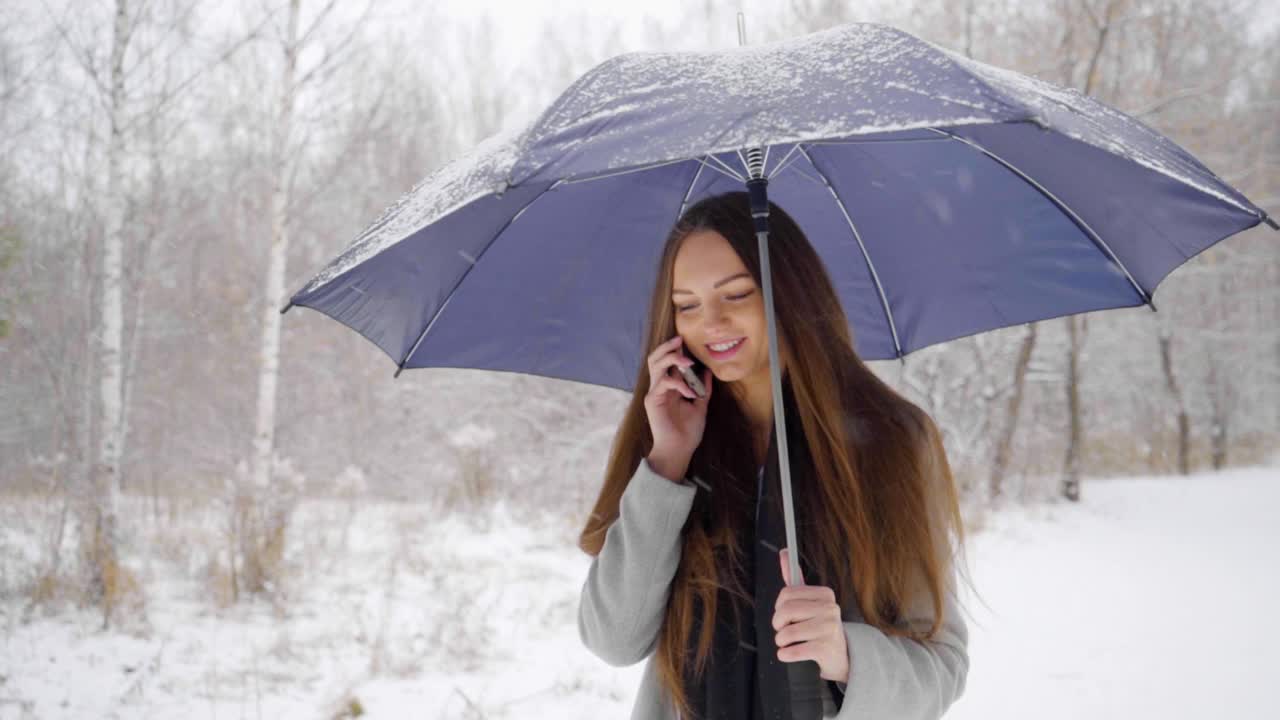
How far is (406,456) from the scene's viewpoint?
16.0 meters

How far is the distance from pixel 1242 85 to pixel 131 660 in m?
15.1

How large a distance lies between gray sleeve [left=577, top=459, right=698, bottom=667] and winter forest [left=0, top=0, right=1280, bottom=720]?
0.75 meters

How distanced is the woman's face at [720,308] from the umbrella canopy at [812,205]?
0.68 ft

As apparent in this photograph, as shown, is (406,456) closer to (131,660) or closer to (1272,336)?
(131,660)

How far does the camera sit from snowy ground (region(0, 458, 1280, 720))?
150 inches

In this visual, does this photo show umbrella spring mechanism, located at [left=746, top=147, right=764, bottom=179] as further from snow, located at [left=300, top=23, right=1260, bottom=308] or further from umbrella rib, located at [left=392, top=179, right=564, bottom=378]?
umbrella rib, located at [left=392, top=179, right=564, bottom=378]

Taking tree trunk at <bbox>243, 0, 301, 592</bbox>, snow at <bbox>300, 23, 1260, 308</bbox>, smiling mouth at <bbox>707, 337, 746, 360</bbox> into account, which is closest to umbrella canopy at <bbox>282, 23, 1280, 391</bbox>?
snow at <bbox>300, 23, 1260, 308</bbox>

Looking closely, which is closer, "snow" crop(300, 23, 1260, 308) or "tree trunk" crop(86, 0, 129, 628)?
"snow" crop(300, 23, 1260, 308)

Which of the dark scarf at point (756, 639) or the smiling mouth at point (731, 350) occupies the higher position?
the smiling mouth at point (731, 350)

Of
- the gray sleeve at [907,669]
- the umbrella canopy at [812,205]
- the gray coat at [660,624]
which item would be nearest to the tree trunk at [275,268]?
the umbrella canopy at [812,205]

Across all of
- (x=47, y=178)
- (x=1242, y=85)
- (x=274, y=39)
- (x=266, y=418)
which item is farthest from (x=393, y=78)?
(x=1242, y=85)

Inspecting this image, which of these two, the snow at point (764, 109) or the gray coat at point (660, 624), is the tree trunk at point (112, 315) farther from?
the snow at point (764, 109)

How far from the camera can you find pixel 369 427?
51.7ft

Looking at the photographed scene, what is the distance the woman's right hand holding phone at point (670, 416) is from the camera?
5.04 feet
